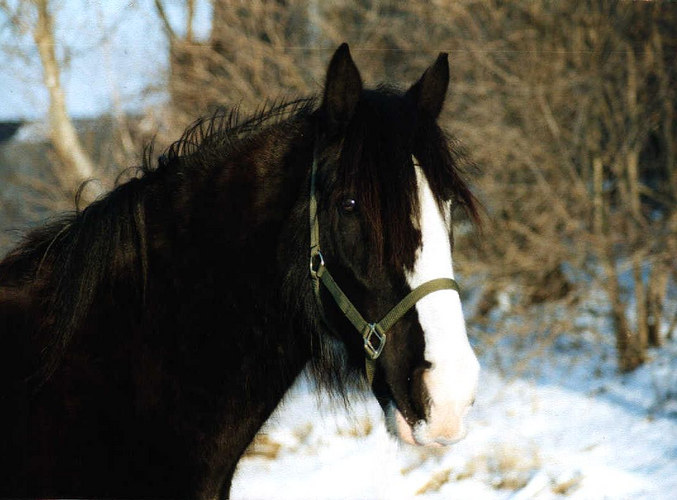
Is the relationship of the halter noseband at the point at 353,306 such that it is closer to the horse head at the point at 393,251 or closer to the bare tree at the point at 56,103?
the horse head at the point at 393,251

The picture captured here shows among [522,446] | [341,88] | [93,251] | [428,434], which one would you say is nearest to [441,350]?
[428,434]

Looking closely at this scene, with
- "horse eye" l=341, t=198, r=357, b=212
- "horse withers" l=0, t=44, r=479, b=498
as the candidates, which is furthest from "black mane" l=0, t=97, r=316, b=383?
"horse eye" l=341, t=198, r=357, b=212

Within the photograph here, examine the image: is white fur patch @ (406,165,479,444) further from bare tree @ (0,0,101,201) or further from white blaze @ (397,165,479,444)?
bare tree @ (0,0,101,201)

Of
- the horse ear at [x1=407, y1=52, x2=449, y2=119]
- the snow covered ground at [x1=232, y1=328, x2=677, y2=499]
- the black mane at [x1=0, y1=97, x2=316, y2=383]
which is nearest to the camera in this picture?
the black mane at [x1=0, y1=97, x2=316, y2=383]

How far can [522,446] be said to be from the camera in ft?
15.4

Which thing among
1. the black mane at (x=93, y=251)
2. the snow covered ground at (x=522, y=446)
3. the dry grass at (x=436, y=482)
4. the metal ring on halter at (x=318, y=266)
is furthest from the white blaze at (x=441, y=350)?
the dry grass at (x=436, y=482)

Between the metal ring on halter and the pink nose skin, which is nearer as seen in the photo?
the pink nose skin

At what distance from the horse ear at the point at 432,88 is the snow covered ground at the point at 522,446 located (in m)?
1.61

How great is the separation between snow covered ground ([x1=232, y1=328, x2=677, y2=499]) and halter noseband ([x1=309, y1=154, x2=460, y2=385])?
53.2 inches

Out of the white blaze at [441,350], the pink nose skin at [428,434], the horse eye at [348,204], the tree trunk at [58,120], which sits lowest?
the pink nose skin at [428,434]

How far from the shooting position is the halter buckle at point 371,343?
1743 mm

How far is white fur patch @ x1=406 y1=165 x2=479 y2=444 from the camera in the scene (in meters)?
1.60

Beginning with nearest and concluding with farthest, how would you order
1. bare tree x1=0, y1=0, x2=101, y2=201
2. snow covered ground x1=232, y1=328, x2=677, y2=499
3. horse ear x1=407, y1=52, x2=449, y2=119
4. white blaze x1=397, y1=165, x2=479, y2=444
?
white blaze x1=397, y1=165, x2=479, y2=444, horse ear x1=407, y1=52, x2=449, y2=119, snow covered ground x1=232, y1=328, x2=677, y2=499, bare tree x1=0, y1=0, x2=101, y2=201

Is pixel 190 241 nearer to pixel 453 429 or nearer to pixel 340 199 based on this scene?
pixel 340 199
